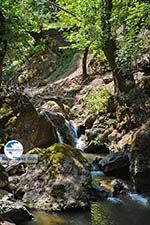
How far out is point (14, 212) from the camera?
8.98 meters

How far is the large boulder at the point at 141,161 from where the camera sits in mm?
12016

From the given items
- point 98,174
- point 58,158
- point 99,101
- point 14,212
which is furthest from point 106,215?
point 99,101

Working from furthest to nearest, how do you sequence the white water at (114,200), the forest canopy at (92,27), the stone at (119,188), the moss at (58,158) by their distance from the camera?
the stone at (119,188)
the white water at (114,200)
the moss at (58,158)
the forest canopy at (92,27)

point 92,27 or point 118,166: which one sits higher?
point 92,27

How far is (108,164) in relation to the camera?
47.2 ft

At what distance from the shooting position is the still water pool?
945 centimetres

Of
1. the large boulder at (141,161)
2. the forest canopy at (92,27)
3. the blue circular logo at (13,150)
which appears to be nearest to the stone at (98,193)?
the large boulder at (141,161)

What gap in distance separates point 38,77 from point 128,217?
26.6m

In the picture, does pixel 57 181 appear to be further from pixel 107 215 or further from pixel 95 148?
pixel 95 148

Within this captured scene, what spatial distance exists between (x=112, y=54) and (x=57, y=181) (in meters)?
8.55

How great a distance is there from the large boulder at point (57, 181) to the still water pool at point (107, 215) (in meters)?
0.38

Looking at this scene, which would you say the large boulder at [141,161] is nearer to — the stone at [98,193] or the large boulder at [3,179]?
the stone at [98,193]

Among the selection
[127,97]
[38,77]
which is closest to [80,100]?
[127,97]

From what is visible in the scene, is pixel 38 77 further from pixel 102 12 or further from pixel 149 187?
pixel 149 187
